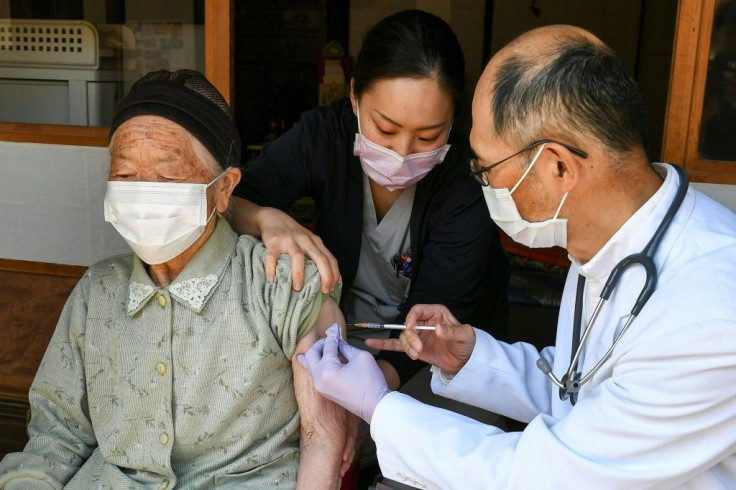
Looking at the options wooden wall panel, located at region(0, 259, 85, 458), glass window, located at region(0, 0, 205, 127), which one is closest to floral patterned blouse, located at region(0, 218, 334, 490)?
wooden wall panel, located at region(0, 259, 85, 458)

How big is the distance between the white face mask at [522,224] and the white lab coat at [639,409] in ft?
0.31

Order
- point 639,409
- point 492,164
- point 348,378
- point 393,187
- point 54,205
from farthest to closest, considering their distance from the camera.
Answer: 1. point 54,205
2. point 393,187
3. point 348,378
4. point 492,164
5. point 639,409

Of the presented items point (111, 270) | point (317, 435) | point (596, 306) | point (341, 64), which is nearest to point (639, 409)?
point (596, 306)

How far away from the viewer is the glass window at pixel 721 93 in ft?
7.43

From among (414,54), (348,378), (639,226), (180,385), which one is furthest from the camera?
(414,54)

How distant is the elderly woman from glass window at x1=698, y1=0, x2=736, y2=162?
4.32 ft

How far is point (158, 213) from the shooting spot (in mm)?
1833

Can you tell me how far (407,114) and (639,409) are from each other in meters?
1.01

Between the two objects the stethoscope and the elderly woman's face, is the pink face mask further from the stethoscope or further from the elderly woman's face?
the stethoscope

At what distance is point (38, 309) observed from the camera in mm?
3180

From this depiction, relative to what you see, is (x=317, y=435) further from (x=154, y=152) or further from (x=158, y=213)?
(x=154, y=152)

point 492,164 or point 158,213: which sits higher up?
point 492,164

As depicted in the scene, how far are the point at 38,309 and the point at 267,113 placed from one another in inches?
175

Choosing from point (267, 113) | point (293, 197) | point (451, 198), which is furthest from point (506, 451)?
point (267, 113)
